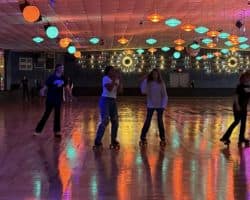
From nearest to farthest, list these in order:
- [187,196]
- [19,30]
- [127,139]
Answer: [187,196] < [127,139] < [19,30]

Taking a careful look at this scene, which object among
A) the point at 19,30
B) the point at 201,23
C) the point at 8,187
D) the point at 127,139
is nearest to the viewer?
the point at 8,187

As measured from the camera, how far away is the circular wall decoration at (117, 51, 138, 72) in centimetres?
4769

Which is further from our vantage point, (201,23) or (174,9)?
(201,23)

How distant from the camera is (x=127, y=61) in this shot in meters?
48.0

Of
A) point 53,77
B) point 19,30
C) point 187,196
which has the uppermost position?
point 19,30

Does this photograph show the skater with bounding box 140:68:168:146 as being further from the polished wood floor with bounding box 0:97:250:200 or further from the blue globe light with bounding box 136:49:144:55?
the blue globe light with bounding box 136:49:144:55

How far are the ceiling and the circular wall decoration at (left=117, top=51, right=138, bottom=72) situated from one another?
16575 millimetres

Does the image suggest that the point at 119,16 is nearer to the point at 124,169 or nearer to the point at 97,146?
the point at 97,146

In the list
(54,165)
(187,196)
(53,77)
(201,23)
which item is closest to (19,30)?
(201,23)

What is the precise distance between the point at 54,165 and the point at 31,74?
1608 inches

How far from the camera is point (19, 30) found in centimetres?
2739

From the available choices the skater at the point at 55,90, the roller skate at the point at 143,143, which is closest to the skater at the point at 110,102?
the roller skate at the point at 143,143

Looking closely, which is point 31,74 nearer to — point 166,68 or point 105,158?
point 166,68

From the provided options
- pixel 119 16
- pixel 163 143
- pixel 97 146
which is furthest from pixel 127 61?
pixel 97 146
